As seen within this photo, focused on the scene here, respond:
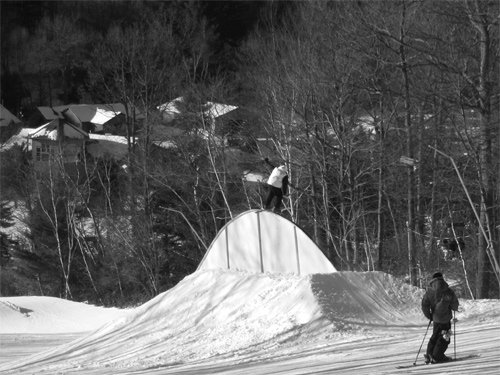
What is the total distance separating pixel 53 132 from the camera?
2670 inches


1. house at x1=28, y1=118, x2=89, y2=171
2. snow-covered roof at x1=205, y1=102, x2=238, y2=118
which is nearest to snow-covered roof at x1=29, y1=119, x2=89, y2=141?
house at x1=28, y1=118, x2=89, y2=171

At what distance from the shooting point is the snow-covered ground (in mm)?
17469

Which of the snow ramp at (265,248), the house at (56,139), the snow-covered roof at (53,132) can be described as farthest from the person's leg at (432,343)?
the snow-covered roof at (53,132)

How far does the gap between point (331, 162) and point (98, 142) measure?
31627 millimetres

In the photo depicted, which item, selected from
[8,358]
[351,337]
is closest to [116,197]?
[8,358]

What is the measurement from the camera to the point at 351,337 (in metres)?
19.3

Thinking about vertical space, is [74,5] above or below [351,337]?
above

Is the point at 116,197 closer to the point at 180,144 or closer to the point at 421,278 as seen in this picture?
the point at 180,144

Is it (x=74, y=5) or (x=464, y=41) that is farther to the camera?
(x=74, y=5)

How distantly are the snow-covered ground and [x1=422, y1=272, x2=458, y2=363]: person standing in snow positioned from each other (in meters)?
0.63

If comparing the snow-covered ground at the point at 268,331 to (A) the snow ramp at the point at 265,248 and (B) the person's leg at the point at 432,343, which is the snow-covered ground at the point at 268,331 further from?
(B) the person's leg at the point at 432,343

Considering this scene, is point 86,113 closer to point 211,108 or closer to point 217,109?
point 217,109

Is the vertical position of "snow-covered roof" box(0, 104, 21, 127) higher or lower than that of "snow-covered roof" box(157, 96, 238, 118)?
higher

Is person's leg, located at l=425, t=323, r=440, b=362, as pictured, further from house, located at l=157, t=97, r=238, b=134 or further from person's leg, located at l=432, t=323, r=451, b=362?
house, located at l=157, t=97, r=238, b=134
